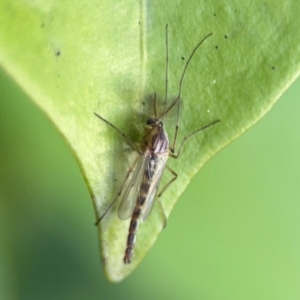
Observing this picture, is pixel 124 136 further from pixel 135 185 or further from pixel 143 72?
pixel 135 185

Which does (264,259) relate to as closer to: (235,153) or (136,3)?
(235,153)

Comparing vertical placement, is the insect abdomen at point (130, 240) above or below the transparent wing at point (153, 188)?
above

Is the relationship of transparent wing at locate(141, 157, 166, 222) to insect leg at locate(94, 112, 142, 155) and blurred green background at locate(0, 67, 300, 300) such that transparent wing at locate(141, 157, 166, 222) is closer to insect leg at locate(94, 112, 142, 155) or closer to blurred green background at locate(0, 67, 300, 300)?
insect leg at locate(94, 112, 142, 155)

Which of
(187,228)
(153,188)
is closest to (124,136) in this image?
(153,188)

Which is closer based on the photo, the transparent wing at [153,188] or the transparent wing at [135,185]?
the transparent wing at [153,188]

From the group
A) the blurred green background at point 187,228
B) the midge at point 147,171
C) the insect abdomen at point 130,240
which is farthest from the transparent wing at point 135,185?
the blurred green background at point 187,228

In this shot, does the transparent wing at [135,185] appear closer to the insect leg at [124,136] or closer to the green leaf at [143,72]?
the insect leg at [124,136]

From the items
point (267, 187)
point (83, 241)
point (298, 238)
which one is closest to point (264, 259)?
point (298, 238)
